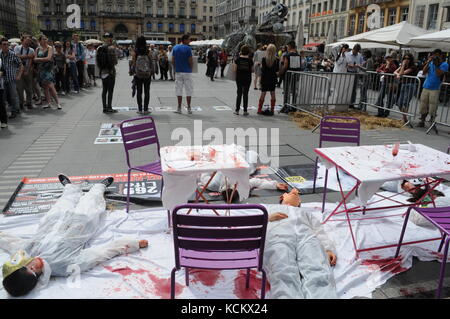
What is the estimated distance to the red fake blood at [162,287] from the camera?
2.84 m

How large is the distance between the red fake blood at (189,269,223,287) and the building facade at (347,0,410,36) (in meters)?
40.8

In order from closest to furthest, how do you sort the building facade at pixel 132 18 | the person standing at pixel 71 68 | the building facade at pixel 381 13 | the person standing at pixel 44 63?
the person standing at pixel 44 63, the person standing at pixel 71 68, the building facade at pixel 381 13, the building facade at pixel 132 18

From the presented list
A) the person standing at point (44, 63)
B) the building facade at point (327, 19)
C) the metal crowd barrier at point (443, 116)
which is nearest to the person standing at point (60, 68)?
the person standing at point (44, 63)

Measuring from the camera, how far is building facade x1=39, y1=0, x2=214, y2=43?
321 ft

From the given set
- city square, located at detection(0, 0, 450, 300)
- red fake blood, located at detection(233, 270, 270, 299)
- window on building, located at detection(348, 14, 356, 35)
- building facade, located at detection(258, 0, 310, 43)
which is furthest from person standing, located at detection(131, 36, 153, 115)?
building facade, located at detection(258, 0, 310, 43)

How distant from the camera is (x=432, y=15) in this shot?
Answer: 3238 cm

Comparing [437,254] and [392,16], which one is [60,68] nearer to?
[437,254]

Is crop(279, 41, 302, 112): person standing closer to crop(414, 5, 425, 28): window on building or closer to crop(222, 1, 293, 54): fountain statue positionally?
crop(222, 1, 293, 54): fountain statue

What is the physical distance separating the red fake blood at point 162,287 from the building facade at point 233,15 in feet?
246

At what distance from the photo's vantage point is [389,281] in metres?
3.10

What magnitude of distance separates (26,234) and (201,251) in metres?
2.23

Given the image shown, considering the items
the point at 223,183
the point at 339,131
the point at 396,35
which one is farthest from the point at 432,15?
the point at 223,183

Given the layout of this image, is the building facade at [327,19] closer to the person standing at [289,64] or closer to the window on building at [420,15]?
the window on building at [420,15]

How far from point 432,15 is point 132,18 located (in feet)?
280
